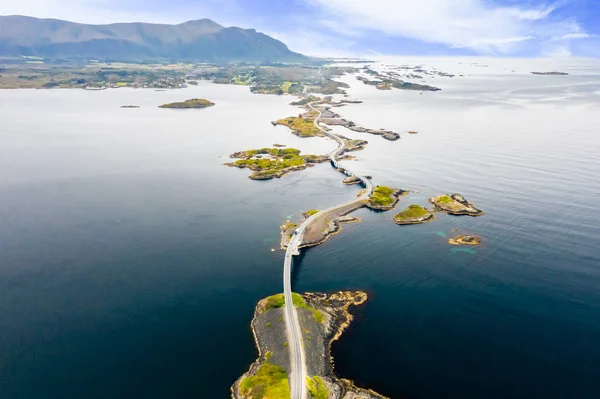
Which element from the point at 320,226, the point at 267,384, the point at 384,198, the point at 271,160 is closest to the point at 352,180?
the point at 384,198

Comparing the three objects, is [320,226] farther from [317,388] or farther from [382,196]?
[317,388]

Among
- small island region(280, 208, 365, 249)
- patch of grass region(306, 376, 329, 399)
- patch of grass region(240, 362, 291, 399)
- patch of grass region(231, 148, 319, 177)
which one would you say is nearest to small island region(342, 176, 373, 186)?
small island region(280, 208, 365, 249)

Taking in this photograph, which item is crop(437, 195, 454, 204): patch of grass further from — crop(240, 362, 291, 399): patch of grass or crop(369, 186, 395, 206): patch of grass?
crop(240, 362, 291, 399): patch of grass

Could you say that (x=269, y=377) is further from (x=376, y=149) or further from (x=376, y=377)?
(x=376, y=149)

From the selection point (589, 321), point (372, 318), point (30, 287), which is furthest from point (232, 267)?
point (589, 321)

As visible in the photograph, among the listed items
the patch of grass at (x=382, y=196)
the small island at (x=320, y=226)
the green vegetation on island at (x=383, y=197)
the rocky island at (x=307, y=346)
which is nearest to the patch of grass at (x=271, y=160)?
the patch of grass at (x=382, y=196)

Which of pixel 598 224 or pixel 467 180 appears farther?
pixel 467 180
